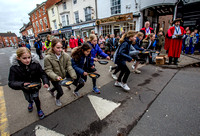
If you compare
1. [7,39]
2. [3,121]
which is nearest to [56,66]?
[3,121]

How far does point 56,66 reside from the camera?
257 centimetres

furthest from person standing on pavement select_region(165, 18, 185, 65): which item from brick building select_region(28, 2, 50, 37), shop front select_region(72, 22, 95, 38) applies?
brick building select_region(28, 2, 50, 37)

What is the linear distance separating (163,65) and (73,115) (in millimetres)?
5515

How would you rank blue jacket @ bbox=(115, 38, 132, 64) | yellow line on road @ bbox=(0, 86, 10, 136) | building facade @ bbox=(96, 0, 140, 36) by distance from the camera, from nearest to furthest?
1. yellow line on road @ bbox=(0, 86, 10, 136)
2. blue jacket @ bbox=(115, 38, 132, 64)
3. building facade @ bbox=(96, 0, 140, 36)

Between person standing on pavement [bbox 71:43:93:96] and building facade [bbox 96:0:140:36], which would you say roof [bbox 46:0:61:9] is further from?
person standing on pavement [bbox 71:43:93:96]

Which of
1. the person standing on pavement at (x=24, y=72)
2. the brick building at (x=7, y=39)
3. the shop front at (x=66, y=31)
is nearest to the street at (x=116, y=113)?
the person standing on pavement at (x=24, y=72)

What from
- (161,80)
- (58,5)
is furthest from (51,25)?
(161,80)

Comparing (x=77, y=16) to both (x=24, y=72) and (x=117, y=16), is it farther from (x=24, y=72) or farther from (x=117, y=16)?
(x=24, y=72)

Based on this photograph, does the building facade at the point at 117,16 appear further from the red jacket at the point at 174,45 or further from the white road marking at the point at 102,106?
the white road marking at the point at 102,106

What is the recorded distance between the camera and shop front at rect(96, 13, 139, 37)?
11.4 m

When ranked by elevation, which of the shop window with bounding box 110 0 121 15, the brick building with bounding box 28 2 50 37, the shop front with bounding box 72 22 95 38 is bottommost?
the shop front with bounding box 72 22 95 38

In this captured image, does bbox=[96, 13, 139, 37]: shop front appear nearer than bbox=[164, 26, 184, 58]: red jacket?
No

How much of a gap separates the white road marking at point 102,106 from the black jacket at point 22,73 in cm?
138

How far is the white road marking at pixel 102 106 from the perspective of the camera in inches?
95.9
